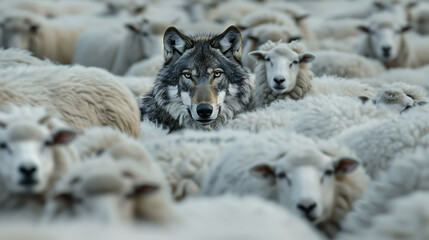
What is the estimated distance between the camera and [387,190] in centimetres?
416

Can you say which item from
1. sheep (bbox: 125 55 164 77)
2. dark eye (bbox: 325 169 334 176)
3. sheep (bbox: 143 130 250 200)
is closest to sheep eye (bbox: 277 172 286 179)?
dark eye (bbox: 325 169 334 176)

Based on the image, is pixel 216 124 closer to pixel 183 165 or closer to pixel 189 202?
pixel 183 165

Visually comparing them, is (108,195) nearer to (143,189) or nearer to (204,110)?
(143,189)

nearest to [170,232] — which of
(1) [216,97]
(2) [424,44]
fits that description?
(1) [216,97]

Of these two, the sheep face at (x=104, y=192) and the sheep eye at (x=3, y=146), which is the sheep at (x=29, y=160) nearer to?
the sheep eye at (x=3, y=146)

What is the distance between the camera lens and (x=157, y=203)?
3.89m

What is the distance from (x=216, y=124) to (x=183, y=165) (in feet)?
6.78

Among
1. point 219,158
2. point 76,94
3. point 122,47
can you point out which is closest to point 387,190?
point 219,158

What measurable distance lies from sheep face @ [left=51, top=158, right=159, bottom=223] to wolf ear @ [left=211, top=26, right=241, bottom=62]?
3.22 metres

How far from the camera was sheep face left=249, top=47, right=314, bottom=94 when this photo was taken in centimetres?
775

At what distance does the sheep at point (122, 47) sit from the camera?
11914mm

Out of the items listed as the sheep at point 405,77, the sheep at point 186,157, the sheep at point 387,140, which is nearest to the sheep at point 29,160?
the sheep at point 186,157

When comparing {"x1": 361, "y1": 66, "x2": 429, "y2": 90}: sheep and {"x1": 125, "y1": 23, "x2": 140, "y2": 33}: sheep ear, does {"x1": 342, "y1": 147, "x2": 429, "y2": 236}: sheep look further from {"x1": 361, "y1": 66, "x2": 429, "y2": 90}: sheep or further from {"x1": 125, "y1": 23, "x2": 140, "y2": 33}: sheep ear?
{"x1": 125, "y1": 23, "x2": 140, "y2": 33}: sheep ear

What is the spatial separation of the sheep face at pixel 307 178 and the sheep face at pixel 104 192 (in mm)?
815
